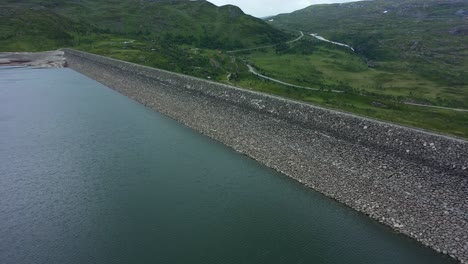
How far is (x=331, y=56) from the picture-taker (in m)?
132

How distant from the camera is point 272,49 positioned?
476 ft

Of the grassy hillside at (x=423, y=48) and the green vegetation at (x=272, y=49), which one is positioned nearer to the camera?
the green vegetation at (x=272, y=49)

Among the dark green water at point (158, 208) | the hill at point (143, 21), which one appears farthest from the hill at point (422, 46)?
the dark green water at point (158, 208)

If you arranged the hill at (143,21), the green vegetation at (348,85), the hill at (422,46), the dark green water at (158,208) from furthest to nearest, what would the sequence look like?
1. the hill at (143,21)
2. the hill at (422,46)
3. the green vegetation at (348,85)
4. the dark green water at (158,208)

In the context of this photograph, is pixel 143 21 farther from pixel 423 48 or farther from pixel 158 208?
pixel 158 208

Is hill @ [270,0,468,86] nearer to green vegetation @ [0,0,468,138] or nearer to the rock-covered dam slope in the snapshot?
green vegetation @ [0,0,468,138]

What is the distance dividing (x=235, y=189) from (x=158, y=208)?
704 cm

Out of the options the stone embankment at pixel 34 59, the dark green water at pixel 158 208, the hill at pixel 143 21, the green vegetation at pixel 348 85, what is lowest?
the dark green water at pixel 158 208

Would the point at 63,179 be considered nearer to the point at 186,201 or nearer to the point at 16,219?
the point at 16,219

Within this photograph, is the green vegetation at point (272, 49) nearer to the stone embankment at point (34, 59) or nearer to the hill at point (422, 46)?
the hill at point (422, 46)

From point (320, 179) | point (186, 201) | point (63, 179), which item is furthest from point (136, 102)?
point (320, 179)

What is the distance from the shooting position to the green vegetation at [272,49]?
67.6 meters

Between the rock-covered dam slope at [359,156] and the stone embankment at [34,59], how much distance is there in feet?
215

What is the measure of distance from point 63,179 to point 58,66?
239ft
